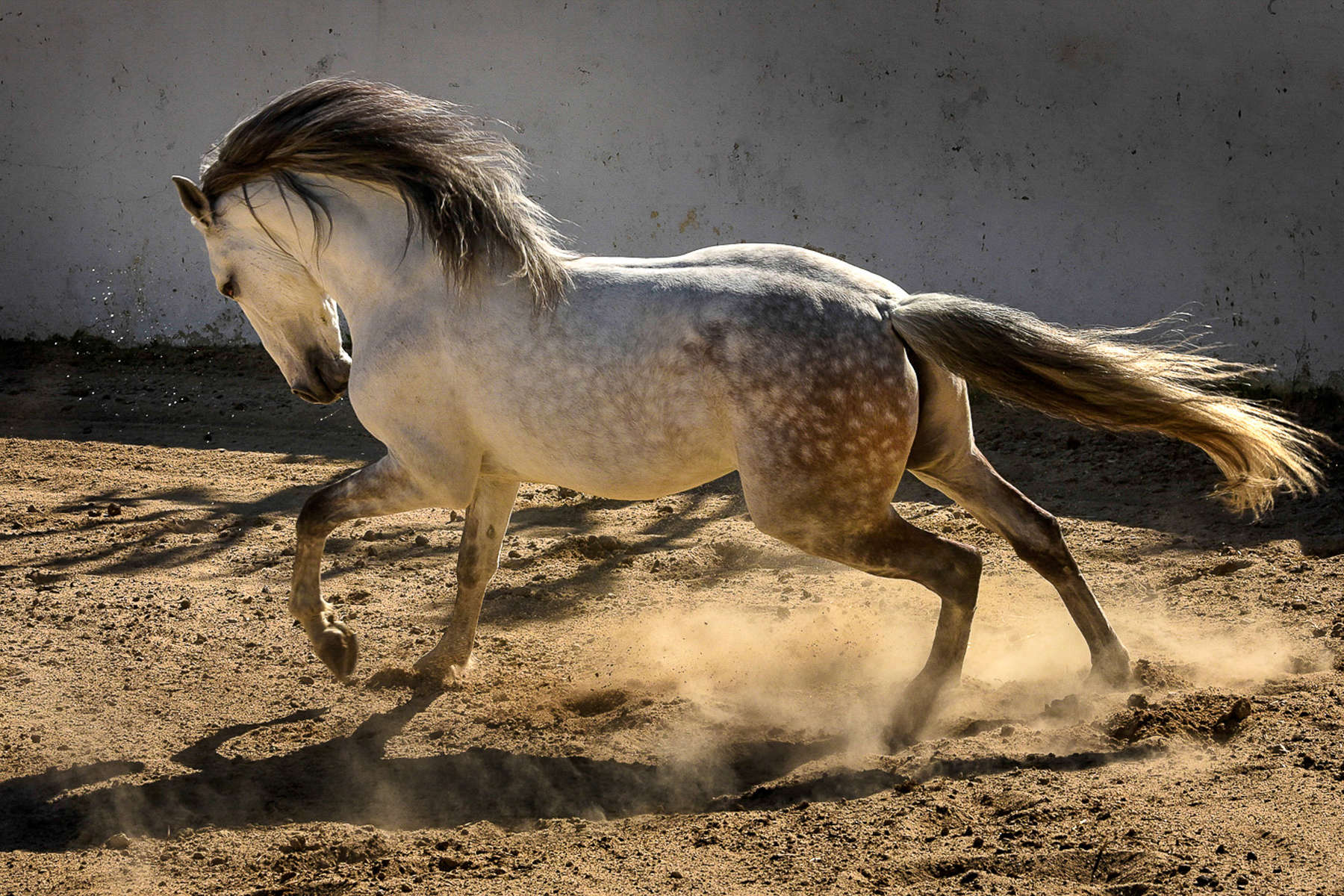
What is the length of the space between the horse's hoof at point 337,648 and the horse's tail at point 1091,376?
1901mm

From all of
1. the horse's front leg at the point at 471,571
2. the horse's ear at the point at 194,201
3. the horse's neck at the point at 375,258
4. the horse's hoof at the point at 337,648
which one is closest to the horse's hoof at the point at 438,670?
the horse's front leg at the point at 471,571

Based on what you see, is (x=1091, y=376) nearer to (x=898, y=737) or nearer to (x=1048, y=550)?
(x=1048, y=550)

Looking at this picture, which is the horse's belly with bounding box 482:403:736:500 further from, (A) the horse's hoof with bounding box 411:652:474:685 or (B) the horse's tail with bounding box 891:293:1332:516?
(A) the horse's hoof with bounding box 411:652:474:685

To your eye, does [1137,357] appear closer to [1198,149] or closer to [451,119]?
[451,119]

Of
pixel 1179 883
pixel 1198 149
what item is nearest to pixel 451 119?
pixel 1179 883

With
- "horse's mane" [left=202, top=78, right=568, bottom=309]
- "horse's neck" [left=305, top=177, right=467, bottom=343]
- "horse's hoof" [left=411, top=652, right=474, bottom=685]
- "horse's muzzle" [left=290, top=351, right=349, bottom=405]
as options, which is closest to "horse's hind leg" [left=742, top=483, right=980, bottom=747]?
"horse's mane" [left=202, top=78, right=568, bottom=309]

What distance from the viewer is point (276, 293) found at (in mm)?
3787

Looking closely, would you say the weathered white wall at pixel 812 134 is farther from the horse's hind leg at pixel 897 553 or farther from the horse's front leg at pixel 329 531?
the horse's front leg at pixel 329 531

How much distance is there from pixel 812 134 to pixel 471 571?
481 cm

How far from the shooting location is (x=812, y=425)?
3.06 m

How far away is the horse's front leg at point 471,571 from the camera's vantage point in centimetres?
387

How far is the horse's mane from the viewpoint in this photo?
336 centimetres

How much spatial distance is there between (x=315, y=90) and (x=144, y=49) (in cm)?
601

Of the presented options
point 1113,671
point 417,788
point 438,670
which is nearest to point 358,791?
point 417,788
